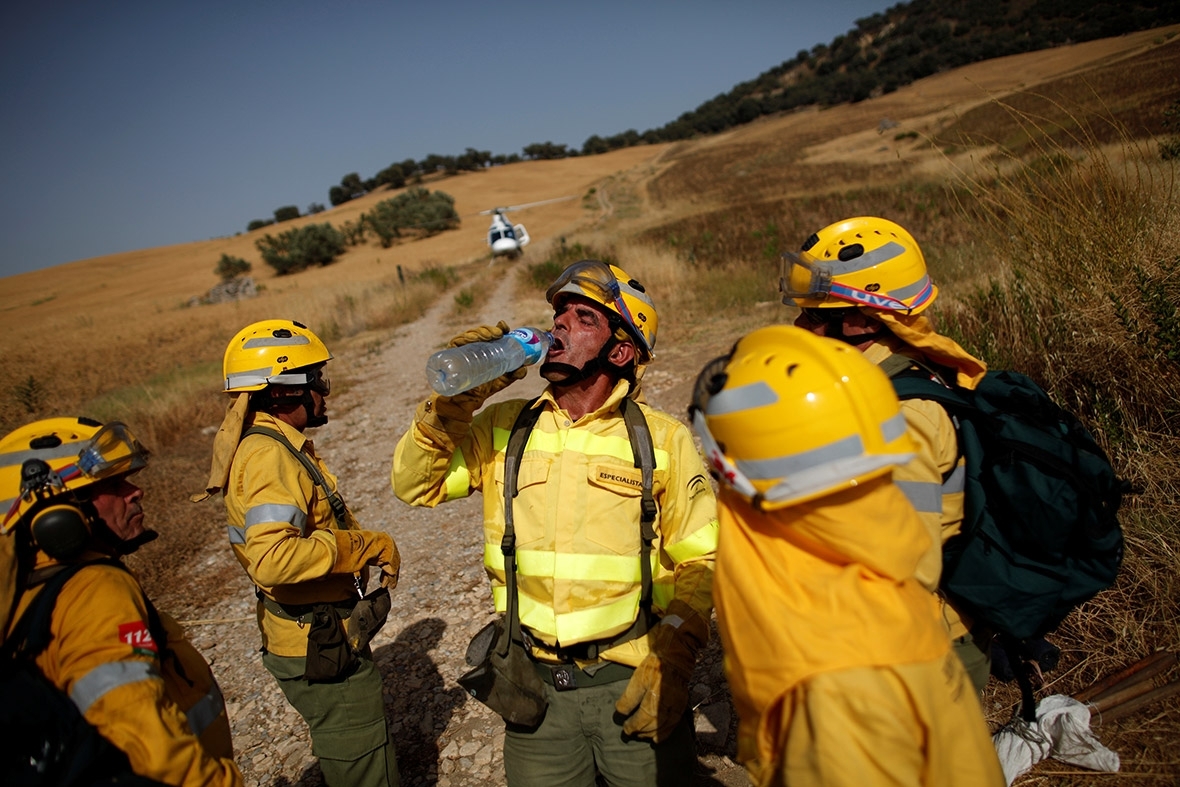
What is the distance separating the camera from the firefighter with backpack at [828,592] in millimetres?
1070

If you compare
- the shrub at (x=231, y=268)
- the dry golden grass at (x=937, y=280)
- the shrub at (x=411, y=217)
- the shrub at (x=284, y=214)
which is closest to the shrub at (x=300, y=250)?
the dry golden grass at (x=937, y=280)

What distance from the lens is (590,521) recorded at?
1.95m

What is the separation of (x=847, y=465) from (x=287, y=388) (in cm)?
252

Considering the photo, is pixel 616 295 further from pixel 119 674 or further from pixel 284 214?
pixel 284 214

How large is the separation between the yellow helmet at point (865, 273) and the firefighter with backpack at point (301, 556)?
2.11 meters

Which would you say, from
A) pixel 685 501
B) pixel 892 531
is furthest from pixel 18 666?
pixel 892 531

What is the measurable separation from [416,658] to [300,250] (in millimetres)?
48002

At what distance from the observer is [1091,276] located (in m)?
3.67

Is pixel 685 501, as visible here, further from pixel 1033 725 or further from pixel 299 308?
pixel 299 308

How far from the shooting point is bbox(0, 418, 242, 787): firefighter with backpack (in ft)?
4.22

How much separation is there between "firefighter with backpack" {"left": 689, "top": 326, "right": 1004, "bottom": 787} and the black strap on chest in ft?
2.10

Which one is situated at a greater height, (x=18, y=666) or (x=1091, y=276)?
(x=18, y=666)

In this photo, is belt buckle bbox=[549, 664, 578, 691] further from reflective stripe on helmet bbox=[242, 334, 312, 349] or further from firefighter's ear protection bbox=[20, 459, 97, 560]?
reflective stripe on helmet bbox=[242, 334, 312, 349]

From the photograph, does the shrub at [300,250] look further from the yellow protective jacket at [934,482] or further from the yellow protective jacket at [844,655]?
the yellow protective jacket at [844,655]
